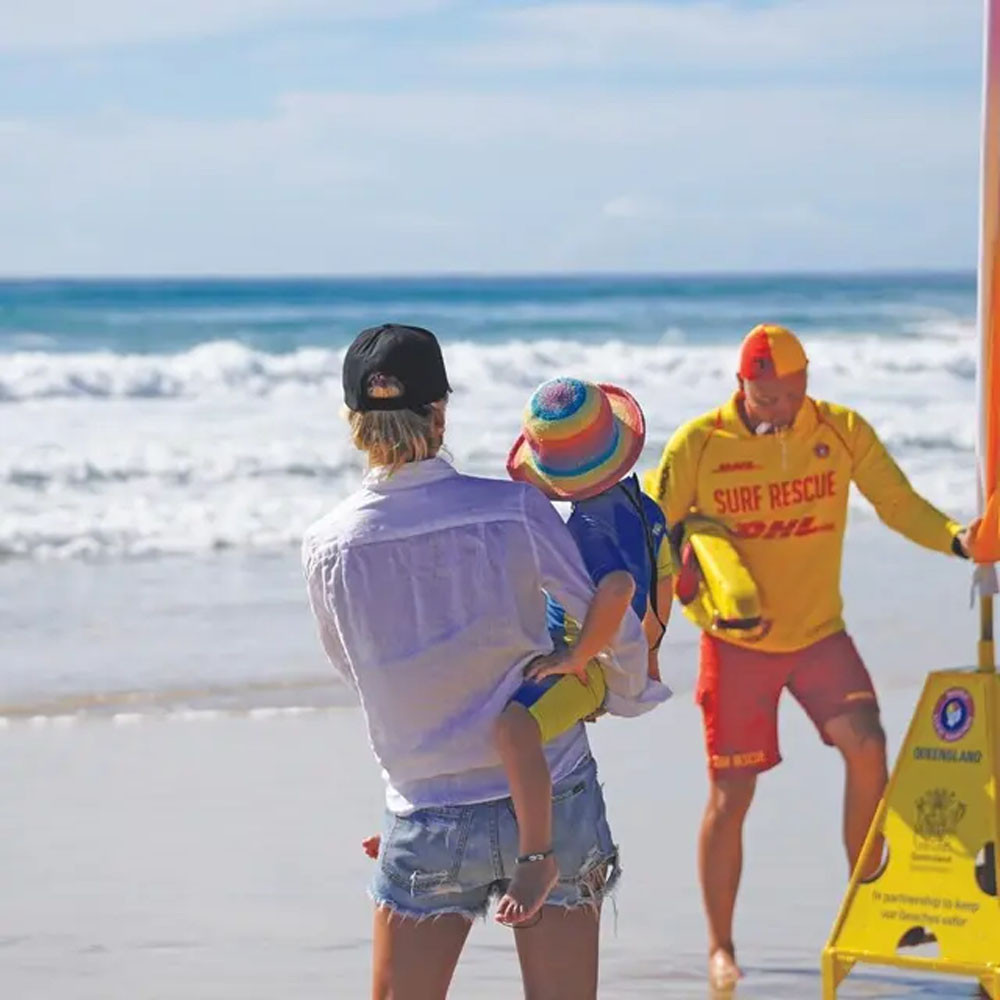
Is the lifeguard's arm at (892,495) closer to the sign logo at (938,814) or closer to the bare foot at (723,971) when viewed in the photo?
the sign logo at (938,814)

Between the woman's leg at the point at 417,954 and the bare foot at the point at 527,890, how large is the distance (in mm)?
169

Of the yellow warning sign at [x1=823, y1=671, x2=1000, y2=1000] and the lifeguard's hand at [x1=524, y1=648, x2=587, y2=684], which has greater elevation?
the lifeguard's hand at [x1=524, y1=648, x2=587, y2=684]

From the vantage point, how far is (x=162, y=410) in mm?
24812

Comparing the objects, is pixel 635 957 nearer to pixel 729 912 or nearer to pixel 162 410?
pixel 729 912

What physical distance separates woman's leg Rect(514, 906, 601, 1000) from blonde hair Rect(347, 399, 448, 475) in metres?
0.69

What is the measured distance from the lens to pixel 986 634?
4.80m

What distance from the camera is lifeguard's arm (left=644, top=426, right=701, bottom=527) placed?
5328mm

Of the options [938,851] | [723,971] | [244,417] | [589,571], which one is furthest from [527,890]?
[244,417]

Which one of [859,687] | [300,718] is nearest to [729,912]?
[859,687]

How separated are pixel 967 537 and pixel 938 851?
654mm

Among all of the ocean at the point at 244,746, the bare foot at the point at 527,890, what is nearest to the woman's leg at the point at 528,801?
the bare foot at the point at 527,890

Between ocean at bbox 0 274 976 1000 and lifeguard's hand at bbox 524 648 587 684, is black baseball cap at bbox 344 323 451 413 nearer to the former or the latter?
lifeguard's hand at bbox 524 648 587 684

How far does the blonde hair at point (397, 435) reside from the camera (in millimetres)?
3273

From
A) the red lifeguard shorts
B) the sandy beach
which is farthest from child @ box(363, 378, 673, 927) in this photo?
the red lifeguard shorts
